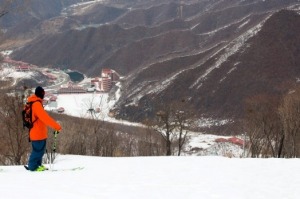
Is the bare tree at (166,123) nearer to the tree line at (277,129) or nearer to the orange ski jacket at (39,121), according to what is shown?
the tree line at (277,129)

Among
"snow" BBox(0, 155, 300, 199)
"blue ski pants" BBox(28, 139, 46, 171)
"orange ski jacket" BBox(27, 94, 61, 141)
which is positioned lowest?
"snow" BBox(0, 155, 300, 199)

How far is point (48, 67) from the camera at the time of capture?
185750 mm

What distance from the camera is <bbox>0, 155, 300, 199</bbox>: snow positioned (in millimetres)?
8078

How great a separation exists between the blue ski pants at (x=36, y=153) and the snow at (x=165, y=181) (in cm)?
37

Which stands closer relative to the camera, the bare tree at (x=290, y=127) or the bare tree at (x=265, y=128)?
the bare tree at (x=290, y=127)

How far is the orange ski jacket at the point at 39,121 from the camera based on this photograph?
10273 millimetres

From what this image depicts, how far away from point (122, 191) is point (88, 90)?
416 feet

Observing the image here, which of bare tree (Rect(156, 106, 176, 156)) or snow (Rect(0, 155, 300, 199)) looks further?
bare tree (Rect(156, 106, 176, 156))

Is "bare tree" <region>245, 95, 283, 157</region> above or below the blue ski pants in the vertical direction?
above

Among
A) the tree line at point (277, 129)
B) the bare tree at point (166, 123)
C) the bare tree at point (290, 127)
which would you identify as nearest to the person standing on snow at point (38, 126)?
the tree line at point (277, 129)

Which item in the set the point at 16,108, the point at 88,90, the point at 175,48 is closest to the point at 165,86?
the point at 88,90

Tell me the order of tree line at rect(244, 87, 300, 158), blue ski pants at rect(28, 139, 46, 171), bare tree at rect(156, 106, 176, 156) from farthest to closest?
bare tree at rect(156, 106, 176, 156) < tree line at rect(244, 87, 300, 158) < blue ski pants at rect(28, 139, 46, 171)

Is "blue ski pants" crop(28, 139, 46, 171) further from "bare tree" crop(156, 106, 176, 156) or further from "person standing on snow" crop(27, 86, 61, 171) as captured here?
"bare tree" crop(156, 106, 176, 156)

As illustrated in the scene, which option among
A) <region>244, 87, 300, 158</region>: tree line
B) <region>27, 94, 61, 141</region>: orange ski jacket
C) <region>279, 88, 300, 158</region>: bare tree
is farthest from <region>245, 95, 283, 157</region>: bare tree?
<region>27, 94, 61, 141</region>: orange ski jacket
